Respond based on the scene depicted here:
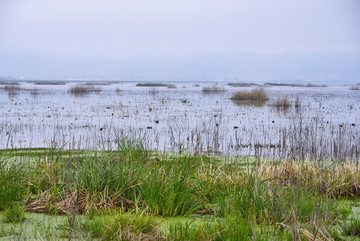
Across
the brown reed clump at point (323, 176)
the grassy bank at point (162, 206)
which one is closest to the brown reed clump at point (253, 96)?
the brown reed clump at point (323, 176)

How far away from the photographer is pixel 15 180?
250 inches

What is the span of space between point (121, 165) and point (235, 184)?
1.78 meters

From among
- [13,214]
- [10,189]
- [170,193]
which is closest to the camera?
[13,214]

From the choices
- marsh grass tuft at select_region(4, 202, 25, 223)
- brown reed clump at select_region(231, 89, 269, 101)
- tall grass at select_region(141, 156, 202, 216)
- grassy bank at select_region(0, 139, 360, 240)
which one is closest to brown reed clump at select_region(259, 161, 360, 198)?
grassy bank at select_region(0, 139, 360, 240)

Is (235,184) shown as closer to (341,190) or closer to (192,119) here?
(341,190)

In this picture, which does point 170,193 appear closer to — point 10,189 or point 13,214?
point 13,214

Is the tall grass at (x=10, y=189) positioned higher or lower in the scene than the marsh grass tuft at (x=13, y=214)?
higher

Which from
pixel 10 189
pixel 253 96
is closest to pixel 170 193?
pixel 10 189

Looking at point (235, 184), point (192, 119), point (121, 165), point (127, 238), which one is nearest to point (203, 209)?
point (235, 184)

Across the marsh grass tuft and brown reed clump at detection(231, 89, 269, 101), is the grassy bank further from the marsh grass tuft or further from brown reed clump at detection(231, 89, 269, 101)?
brown reed clump at detection(231, 89, 269, 101)

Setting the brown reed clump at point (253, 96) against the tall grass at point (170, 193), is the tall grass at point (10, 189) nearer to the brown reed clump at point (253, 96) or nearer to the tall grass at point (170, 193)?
the tall grass at point (170, 193)

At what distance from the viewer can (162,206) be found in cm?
575

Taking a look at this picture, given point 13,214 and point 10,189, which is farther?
point 10,189

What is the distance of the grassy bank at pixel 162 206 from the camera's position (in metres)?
4.65
